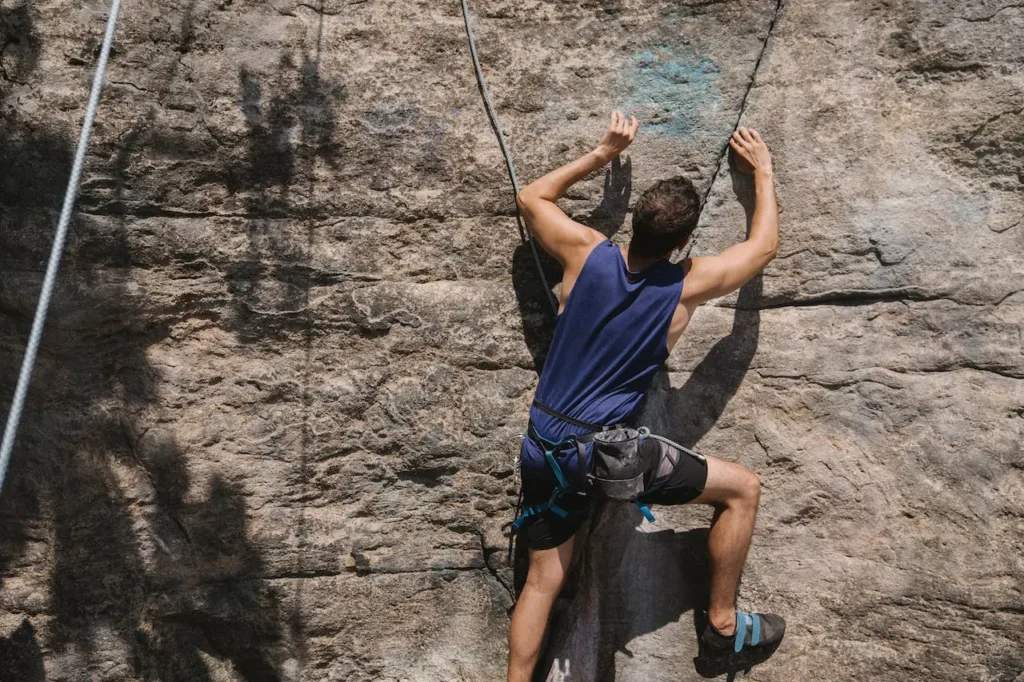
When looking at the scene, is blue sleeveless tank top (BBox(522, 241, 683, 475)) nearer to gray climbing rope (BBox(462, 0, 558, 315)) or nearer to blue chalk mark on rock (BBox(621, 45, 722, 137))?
gray climbing rope (BBox(462, 0, 558, 315))

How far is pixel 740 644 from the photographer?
3.41 meters

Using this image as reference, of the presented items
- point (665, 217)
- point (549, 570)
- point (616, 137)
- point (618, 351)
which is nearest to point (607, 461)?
point (618, 351)

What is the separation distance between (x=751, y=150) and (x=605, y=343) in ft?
2.72

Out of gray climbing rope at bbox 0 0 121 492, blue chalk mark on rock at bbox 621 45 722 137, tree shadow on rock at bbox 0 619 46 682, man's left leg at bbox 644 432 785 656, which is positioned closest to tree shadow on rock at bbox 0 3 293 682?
tree shadow on rock at bbox 0 619 46 682

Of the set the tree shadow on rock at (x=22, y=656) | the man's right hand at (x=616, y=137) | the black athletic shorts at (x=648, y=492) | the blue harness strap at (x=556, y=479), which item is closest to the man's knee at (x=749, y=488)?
the black athletic shorts at (x=648, y=492)

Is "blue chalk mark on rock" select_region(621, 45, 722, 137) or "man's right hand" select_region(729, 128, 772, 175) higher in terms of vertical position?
"blue chalk mark on rock" select_region(621, 45, 722, 137)

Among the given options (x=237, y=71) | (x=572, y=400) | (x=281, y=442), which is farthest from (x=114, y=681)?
(x=237, y=71)

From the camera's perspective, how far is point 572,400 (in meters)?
3.14

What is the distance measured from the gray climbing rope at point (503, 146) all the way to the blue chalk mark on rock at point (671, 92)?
1.40 feet

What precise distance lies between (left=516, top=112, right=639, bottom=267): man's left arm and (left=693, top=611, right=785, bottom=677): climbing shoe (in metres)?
1.43

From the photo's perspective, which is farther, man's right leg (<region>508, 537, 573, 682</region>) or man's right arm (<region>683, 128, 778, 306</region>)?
man's right leg (<region>508, 537, 573, 682</region>)

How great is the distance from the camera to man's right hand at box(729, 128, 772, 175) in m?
3.20

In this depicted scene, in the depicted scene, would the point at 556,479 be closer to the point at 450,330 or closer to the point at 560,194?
the point at 450,330

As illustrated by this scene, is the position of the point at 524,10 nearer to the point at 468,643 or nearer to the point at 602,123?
the point at 602,123
